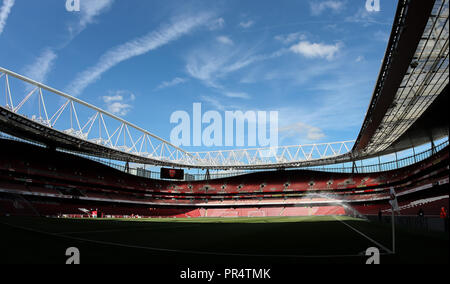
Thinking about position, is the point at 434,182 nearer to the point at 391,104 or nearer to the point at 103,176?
the point at 391,104

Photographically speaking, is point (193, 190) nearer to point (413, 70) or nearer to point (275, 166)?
point (275, 166)

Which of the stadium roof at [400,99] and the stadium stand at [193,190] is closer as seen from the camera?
the stadium roof at [400,99]

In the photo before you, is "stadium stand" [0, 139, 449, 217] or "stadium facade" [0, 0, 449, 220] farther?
"stadium stand" [0, 139, 449, 217]

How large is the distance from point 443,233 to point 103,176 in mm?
70107

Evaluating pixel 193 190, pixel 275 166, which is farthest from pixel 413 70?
pixel 193 190

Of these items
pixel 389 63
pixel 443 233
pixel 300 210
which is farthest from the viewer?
pixel 300 210

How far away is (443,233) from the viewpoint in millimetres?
15812

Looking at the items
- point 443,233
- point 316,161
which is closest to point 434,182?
point 316,161

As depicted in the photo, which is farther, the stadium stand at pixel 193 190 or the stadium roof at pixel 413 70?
the stadium stand at pixel 193 190

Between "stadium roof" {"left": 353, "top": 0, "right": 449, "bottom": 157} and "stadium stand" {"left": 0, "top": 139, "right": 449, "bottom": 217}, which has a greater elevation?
"stadium roof" {"left": 353, "top": 0, "right": 449, "bottom": 157}

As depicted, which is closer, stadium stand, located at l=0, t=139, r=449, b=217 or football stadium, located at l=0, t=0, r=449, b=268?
football stadium, located at l=0, t=0, r=449, b=268

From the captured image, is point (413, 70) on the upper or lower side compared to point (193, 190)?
upper

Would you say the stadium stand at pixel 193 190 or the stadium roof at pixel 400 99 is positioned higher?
the stadium roof at pixel 400 99
